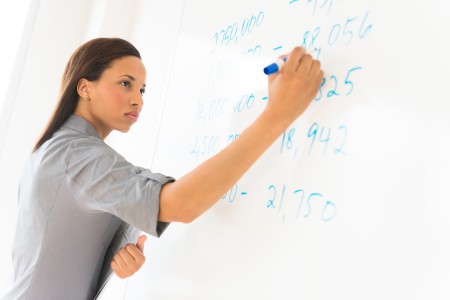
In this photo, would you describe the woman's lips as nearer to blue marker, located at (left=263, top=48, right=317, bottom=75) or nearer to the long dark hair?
the long dark hair

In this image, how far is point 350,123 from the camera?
597mm

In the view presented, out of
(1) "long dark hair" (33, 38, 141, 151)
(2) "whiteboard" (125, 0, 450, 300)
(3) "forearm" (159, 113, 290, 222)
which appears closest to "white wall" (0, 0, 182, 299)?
(1) "long dark hair" (33, 38, 141, 151)

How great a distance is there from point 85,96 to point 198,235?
355 millimetres

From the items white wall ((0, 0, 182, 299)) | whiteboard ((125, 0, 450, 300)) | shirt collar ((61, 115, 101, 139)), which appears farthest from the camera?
white wall ((0, 0, 182, 299))

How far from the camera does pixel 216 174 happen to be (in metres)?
0.64

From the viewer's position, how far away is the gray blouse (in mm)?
672

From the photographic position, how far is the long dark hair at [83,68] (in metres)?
0.91

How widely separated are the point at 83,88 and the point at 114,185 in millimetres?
323

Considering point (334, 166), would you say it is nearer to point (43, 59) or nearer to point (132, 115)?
point (132, 115)

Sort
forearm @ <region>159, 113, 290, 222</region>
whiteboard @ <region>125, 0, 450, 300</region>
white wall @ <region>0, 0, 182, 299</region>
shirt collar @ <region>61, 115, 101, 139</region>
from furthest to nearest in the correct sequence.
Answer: white wall @ <region>0, 0, 182, 299</region>
shirt collar @ <region>61, 115, 101, 139</region>
forearm @ <region>159, 113, 290, 222</region>
whiteboard @ <region>125, 0, 450, 300</region>

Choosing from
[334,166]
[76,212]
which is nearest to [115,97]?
[76,212]

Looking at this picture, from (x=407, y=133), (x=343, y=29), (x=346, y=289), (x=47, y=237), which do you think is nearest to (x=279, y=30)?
(x=343, y=29)

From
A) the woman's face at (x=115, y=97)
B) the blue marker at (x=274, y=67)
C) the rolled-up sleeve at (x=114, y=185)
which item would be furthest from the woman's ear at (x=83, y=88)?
the blue marker at (x=274, y=67)

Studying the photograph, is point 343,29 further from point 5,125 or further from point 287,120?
point 5,125
